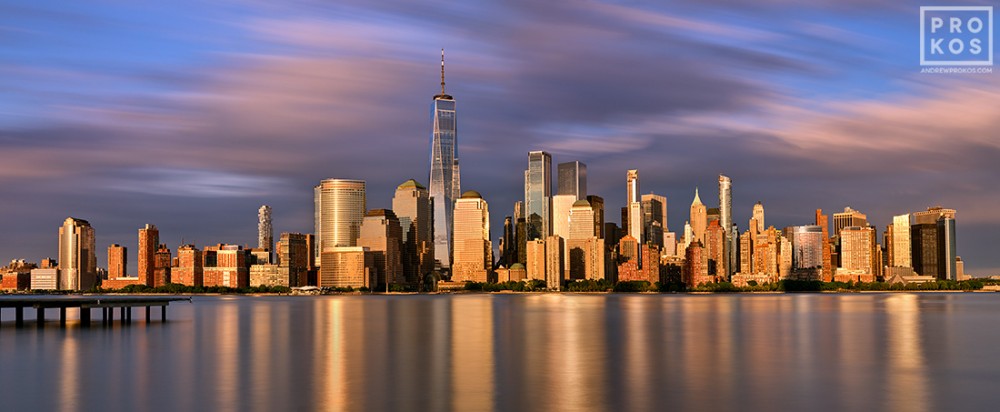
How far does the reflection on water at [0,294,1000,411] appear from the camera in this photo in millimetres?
53688

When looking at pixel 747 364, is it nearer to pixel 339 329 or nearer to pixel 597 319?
pixel 339 329

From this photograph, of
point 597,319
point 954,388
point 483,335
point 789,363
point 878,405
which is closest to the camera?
point 878,405

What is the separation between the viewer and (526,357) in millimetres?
79625

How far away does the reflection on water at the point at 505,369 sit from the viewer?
2114 inches

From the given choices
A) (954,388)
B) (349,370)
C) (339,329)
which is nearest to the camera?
(954,388)

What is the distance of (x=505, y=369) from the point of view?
69.4m

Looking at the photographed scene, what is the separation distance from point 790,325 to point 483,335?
144ft

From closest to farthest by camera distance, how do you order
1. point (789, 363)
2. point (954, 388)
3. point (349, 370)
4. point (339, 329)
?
point (954, 388) → point (349, 370) → point (789, 363) → point (339, 329)

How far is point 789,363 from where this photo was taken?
7412cm

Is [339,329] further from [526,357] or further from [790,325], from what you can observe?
[790,325]

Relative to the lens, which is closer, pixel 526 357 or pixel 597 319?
pixel 526 357

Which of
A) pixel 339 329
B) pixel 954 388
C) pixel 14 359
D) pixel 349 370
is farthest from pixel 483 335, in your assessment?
pixel 954 388

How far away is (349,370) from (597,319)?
272ft

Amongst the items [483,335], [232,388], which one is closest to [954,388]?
[232,388]
